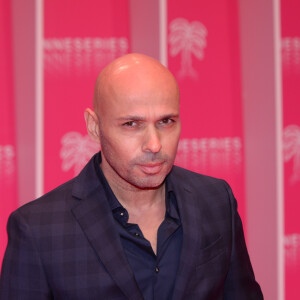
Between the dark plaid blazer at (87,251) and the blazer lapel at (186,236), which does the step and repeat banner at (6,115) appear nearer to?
the dark plaid blazer at (87,251)

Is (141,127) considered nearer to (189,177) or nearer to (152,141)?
(152,141)

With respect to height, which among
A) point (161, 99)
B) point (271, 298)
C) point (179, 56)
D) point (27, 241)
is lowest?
point (271, 298)

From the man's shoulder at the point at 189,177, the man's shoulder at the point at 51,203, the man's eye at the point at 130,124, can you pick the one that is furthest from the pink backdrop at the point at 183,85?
the man's eye at the point at 130,124

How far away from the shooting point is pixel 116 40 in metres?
2.45

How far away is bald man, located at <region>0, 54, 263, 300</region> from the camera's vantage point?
1.40 meters

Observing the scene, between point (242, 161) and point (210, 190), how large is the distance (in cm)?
94

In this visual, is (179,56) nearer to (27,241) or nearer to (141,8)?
(141,8)

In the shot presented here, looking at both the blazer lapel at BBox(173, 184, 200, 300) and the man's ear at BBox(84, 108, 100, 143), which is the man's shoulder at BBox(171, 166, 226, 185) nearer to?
the blazer lapel at BBox(173, 184, 200, 300)

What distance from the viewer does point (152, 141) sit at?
139 centimetres

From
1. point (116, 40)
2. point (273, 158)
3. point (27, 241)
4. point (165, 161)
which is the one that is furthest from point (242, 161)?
point (27, 241)

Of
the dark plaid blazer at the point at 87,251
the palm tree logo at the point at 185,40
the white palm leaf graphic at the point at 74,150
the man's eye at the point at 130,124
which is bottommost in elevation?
the dark plaid blazer at the point at 87,251

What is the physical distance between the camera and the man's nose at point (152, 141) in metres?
1.38

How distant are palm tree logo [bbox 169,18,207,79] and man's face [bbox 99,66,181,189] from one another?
1065 mm

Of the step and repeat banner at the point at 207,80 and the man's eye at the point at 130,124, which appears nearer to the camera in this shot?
the man's eye at the point at 130,124
